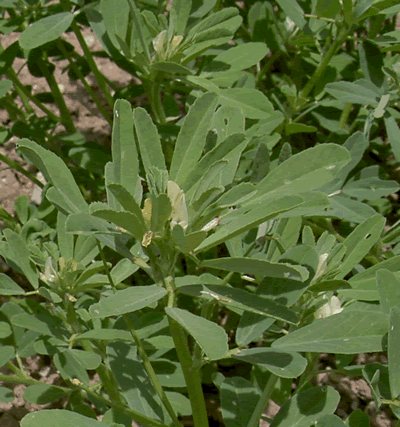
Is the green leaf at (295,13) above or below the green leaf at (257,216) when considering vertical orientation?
above

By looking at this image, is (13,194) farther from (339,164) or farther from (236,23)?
(339,164)

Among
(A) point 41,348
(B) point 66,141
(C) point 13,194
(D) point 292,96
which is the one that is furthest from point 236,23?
(C) point 13,194

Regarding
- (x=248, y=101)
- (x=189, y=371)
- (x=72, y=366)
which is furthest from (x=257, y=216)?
(x=248, y=101)

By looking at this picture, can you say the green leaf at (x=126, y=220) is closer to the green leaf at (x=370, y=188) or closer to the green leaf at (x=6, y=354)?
the green leaf at (x=6, y=354)

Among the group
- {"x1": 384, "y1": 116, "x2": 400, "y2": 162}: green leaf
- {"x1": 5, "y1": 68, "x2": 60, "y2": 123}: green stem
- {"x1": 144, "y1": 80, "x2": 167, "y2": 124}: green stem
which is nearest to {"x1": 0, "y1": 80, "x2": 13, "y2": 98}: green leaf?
{"x1": 5, "y1": 68, "x2": 60, "y2": 123}: green stem


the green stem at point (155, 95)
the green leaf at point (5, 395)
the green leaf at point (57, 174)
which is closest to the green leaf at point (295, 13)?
the green stem at point (155, 95)

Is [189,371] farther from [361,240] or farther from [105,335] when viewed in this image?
[361,240]
